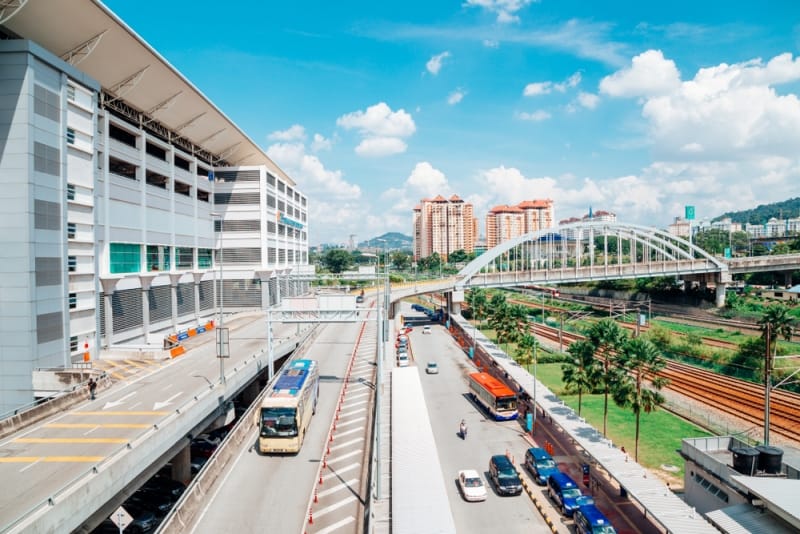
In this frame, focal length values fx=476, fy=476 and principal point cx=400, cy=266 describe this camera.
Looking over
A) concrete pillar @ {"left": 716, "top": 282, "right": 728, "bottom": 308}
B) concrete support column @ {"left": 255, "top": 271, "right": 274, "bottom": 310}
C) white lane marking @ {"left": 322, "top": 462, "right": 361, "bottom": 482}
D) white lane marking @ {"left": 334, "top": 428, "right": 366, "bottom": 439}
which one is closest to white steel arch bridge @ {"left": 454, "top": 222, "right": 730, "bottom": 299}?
concrete pillar @ {"left": 716, "top": 282, "right": 728, "bottom": 308}

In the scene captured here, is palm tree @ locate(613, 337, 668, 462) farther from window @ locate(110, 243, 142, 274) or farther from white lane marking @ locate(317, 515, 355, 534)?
window @ locate(110, 243, 142, 274)

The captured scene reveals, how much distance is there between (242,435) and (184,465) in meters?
5.37

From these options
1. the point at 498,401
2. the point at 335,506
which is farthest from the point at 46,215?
the point at 498,401

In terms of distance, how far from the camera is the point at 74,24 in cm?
3469

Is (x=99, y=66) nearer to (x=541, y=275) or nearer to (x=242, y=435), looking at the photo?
(x=242, y=435)

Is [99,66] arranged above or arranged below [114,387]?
above

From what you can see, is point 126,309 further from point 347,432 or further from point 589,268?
point 589,268

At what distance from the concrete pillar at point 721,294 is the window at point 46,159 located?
104m

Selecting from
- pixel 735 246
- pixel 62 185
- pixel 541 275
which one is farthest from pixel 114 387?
pixel 735 246

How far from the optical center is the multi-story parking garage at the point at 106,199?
2936 centimetres

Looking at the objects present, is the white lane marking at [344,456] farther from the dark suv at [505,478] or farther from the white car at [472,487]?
the dark suv at [505,478]

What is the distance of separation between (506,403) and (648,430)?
1014cm

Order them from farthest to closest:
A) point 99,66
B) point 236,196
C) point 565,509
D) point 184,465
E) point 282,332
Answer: point 236,196 → point 282,332 → point 99,66 → point 184,465 → point 565,509

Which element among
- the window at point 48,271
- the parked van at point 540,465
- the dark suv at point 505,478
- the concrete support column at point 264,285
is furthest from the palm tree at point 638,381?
the concrete support column at point 264,285
